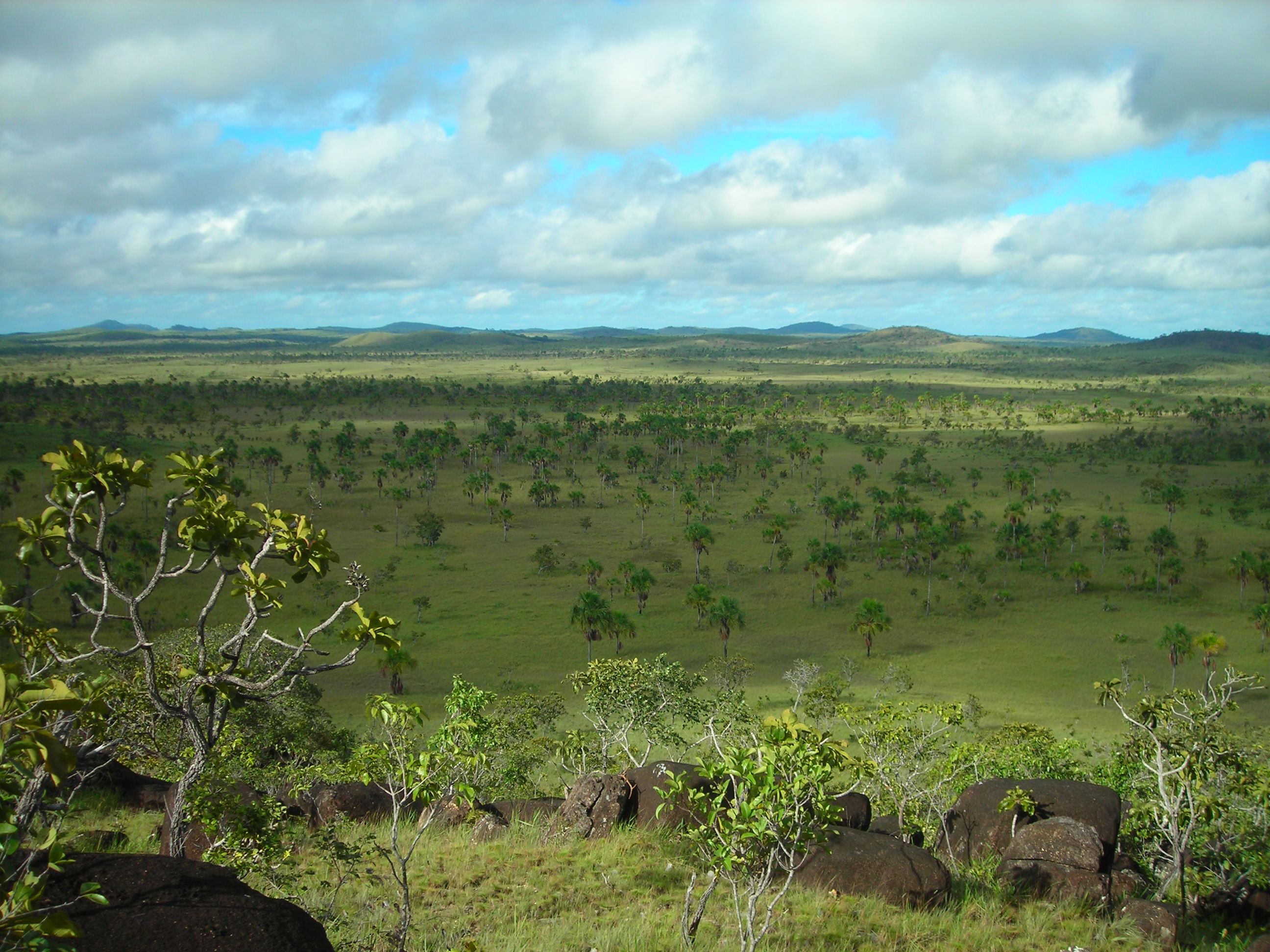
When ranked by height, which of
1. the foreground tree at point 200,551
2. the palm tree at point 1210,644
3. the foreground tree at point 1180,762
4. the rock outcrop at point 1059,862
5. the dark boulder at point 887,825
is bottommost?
the palm tree at point 1210,644

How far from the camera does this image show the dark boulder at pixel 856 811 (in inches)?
706

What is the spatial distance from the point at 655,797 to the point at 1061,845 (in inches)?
311

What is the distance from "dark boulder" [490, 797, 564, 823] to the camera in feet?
58.6

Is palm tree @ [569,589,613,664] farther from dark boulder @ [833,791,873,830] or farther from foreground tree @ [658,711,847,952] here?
foreground tree @ [658,711,847,952]

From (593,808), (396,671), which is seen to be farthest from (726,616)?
(593,808)

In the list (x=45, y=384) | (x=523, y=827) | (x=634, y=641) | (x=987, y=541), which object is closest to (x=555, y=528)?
(x=634, y=641)

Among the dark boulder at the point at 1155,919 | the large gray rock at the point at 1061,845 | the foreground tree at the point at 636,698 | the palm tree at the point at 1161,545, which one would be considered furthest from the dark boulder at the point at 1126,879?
the palm tree at the point at 1161,545

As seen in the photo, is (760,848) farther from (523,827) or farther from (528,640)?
(528,640)

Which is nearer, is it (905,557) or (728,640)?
(728,640)

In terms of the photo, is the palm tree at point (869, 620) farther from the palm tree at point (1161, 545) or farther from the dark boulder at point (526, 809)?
the dark boulder at point (526, 809)

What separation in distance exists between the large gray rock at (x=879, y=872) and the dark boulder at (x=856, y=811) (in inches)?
113

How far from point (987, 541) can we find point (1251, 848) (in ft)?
255

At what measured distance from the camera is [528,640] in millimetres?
61938

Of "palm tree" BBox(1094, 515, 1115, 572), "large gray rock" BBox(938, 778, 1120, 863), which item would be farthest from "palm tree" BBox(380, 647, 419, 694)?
"palm tree" BBox(1094, 515, 1115, 572)
